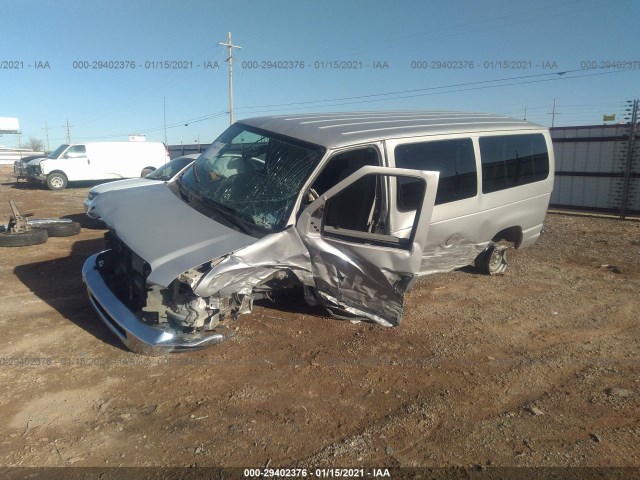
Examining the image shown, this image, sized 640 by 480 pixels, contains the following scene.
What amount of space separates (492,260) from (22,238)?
283 inches

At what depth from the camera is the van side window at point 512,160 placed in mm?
5383

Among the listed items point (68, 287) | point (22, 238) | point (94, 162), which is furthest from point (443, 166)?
point (94, 162)

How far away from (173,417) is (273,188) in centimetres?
207

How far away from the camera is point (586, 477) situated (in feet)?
8.64

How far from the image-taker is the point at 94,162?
19766 millimetres

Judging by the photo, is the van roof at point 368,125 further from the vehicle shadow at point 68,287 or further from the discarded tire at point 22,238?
the discarded tire at point 22,238

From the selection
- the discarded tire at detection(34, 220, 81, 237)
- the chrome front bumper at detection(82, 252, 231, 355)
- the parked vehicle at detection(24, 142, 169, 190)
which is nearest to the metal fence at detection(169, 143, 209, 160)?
the parked vehicle at detection(24, 142, 169, 190)

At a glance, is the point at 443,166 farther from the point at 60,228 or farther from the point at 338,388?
the point at 60,228

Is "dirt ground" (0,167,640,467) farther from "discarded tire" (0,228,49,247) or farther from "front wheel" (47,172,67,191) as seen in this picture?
"front wheel" (47,172,67,191)

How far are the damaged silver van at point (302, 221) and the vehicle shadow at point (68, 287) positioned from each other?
436mm

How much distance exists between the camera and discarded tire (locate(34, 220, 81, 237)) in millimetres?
8133

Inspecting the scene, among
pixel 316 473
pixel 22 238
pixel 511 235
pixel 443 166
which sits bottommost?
pixel 316 473

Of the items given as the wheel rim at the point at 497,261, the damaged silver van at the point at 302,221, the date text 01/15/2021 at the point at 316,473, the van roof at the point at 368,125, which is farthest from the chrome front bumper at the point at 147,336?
the wheel rim at the point at 497,261

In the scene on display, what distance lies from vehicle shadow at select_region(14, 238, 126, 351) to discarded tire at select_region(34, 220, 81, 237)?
76 centimetres
